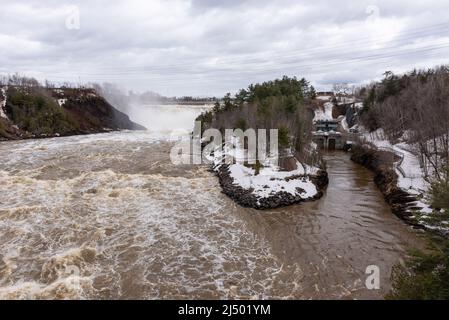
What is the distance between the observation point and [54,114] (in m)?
62.2

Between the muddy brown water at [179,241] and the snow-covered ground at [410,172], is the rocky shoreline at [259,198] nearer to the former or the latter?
the muddy brown water at [179,241]

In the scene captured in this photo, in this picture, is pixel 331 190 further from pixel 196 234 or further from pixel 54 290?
pixel 54 290

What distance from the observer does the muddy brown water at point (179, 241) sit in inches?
440

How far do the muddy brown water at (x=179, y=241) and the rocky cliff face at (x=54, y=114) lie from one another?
37.2 meters

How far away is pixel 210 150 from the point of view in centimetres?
3888

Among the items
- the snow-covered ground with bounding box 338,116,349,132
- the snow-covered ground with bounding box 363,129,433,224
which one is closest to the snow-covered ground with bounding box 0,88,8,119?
the snow-covered ground with bounding box 363,129,433,224

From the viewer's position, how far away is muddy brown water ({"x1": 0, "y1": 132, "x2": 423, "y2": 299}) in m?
11.2

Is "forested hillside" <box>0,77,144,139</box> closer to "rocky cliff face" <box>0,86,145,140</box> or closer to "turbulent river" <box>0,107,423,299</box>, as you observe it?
"rocky cliff face" <box>0,86,145,140</box>

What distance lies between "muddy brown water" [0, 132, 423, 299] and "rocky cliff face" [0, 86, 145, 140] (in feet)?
122

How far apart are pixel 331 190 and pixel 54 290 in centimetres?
1973

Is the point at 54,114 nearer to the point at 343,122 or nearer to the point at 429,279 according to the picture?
the point at 343,122

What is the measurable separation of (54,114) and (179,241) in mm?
58780

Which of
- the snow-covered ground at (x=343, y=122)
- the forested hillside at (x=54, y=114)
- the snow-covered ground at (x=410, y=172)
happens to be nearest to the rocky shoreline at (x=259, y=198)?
the snow-covered ground at (x=410, y=172)

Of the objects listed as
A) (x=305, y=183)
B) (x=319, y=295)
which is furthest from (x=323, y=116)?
(x=319, y=295)
